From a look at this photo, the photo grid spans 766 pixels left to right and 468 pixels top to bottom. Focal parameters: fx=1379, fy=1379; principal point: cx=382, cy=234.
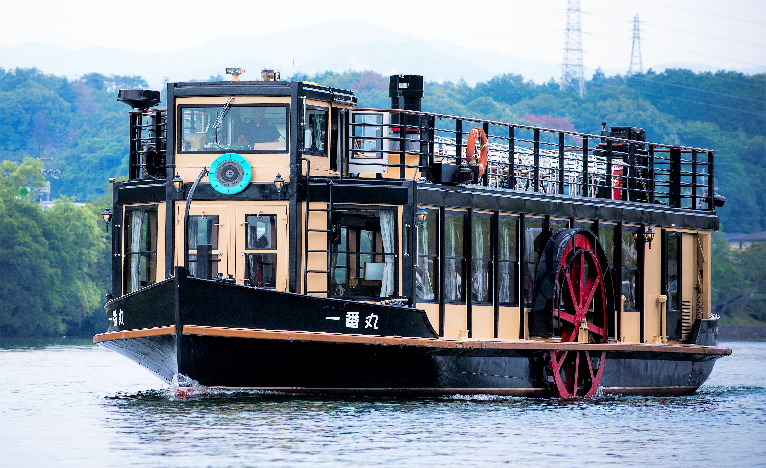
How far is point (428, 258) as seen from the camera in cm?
1986

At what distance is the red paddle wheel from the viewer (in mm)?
21656

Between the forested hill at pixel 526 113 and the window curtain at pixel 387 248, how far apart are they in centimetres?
8605

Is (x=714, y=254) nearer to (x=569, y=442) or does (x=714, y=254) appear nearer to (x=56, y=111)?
(x=56, y=111)

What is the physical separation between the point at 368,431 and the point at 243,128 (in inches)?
208

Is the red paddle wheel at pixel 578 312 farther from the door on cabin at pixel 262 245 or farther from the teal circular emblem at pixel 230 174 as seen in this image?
the teal circular emblem at pixel 230 174

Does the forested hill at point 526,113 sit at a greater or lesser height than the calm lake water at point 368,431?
greater

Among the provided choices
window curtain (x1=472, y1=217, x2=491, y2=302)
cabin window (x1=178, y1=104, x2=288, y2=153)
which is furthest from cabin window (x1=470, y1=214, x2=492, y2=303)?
cabin window (x1=178, y1=104, x2=288, y2=153)

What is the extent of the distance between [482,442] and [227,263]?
5.08 meters

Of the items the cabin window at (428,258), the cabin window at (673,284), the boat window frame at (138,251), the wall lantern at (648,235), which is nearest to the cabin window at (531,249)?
the cabin window at (428,258)

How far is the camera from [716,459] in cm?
1512

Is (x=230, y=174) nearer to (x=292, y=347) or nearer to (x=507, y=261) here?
(x=292, y=347)

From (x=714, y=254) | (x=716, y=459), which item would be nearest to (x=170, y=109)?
(x=716, y=459)

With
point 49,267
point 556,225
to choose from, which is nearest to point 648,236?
point 556,225

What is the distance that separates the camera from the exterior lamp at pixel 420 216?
1919 centimetres
